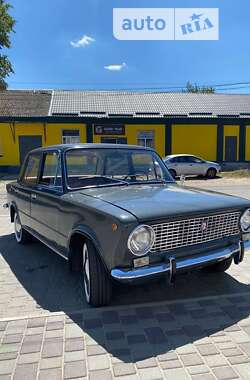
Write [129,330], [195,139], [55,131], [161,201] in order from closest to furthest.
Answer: [129,330]
[161,201]
[55,131]
[195,139]

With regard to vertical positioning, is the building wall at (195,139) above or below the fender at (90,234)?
above

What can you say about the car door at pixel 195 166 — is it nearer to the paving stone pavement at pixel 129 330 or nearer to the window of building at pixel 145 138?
the window of building at pixel 145 138

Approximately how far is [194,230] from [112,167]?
1.69 m

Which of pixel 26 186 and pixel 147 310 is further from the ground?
pixel 26 186

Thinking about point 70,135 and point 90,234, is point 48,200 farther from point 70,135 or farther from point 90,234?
point 70,135

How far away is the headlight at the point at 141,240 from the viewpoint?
312 cm

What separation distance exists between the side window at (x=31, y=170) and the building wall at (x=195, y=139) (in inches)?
819

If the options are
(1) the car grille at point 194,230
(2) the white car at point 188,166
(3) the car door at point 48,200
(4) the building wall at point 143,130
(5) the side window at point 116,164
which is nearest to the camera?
(1) the car grille at point 194,230

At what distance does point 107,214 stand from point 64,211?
997 mm

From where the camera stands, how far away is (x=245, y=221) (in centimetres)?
396

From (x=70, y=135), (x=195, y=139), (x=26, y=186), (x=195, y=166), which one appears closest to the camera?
(x=26, y=186)

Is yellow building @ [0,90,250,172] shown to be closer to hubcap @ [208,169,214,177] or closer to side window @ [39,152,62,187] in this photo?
hubcap @ [208,169,214,177]

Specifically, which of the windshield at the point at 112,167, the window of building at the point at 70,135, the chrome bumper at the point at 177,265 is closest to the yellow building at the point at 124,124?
the window of building at the point at 70,135

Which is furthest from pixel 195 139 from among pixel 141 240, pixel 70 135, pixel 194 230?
pixel 141 240
